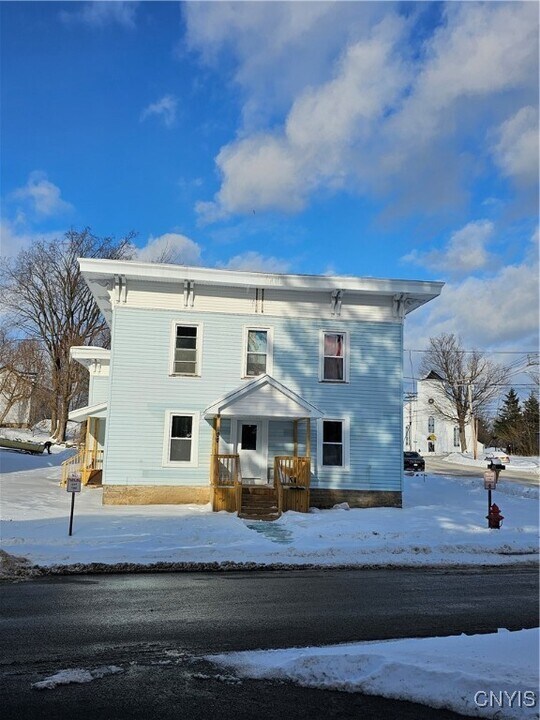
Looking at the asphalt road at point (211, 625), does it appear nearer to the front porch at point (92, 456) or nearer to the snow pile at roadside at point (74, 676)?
the snow pile at roadside at point (74, 676)

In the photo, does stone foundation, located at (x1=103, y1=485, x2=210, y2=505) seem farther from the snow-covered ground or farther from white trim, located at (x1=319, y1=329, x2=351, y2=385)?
the snow-covered ground

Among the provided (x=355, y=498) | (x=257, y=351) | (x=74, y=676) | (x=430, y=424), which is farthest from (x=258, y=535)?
(x=430, y=424)

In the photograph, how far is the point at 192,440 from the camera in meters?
18.8

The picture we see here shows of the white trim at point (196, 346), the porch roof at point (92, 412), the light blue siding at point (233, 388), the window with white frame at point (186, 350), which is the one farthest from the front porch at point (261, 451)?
the porch roof at point (92, 412)

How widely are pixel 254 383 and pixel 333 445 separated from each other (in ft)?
11.9


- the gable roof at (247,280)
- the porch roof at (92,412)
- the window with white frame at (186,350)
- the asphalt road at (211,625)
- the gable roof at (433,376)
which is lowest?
the asphalt road at (211,625)

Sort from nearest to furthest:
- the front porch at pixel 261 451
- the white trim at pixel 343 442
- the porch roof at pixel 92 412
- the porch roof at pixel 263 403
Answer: the front porch at pixel 261 451 < the porch roof at pixel 263 403 < the white trim at pixel 343 442 < the porch roof at pixel 92 412

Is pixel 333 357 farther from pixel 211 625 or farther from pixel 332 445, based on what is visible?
pixel 211 625

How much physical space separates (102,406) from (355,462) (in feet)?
30.7

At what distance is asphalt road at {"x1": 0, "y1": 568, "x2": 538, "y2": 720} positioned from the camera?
4543mm

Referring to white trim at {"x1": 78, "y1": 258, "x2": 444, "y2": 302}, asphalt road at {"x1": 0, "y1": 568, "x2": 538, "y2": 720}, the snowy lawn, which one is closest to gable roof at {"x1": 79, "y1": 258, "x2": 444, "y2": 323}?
white trim at {"x1": 78, "y1": 258, "x2": 444, "y2": 302}

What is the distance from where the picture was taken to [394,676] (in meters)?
4.71

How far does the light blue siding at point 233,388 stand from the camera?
18.6 meters

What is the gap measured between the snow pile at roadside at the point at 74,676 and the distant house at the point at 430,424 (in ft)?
233
